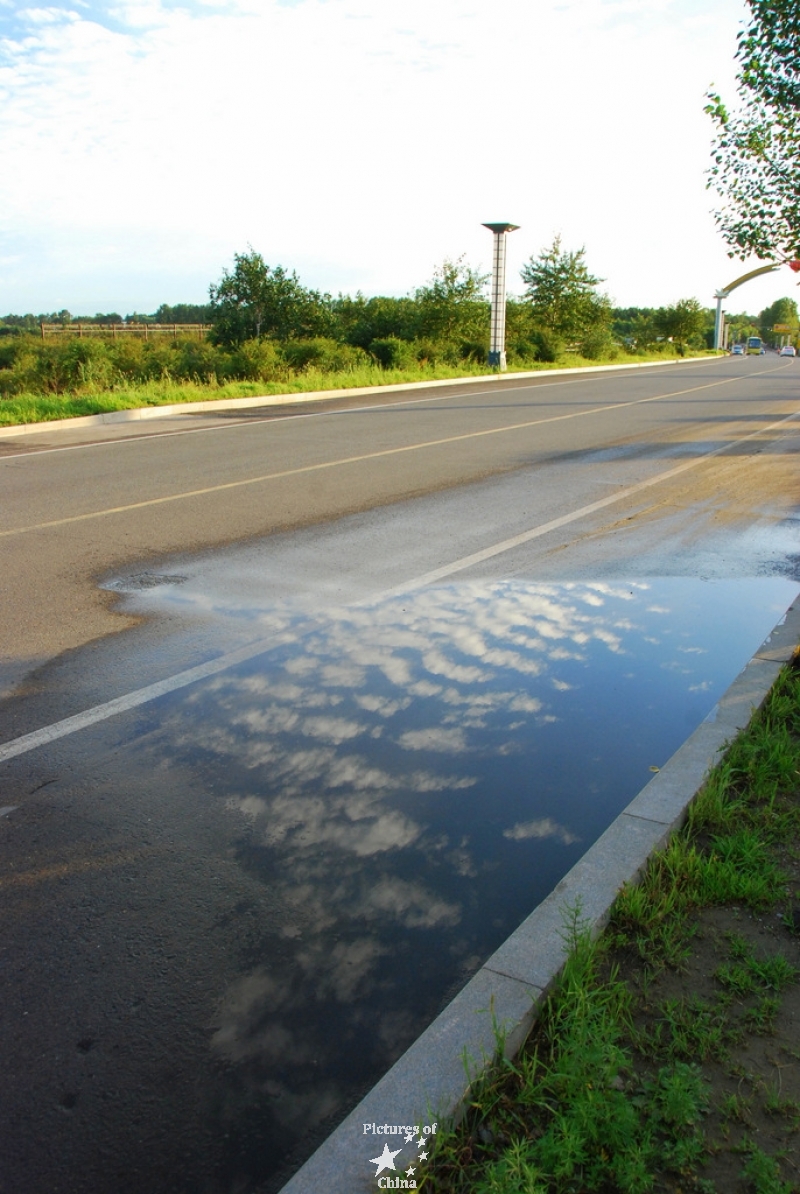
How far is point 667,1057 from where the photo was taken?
95.2 inches

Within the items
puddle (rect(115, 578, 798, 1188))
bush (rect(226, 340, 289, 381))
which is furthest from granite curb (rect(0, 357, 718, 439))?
puddle (rect(115, 578, 798, 1188))

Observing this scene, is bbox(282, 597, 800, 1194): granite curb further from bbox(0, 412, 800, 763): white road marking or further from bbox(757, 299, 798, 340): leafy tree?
bbox(757, 299, 798, 340): leafy tree

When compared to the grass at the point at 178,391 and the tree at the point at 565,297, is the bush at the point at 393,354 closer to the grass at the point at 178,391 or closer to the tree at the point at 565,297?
the grass at the point at 178,391

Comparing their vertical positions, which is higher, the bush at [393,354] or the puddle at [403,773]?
the bush at [393,354]

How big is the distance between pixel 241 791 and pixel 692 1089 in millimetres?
2124

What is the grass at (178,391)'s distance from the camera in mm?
18312

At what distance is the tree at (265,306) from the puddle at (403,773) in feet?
133

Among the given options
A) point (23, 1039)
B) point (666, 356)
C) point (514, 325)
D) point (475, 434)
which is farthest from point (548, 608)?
point (666, 356)

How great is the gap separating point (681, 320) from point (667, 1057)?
81016mm

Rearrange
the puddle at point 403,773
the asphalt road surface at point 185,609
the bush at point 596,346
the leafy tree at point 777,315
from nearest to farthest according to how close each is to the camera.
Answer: the asphalt road surface at point 185,609 → the puddle at point 403,773 → the bush at point 596,346 → the leafy tree at point 777,315

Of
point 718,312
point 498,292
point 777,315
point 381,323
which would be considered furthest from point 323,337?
point 777,315

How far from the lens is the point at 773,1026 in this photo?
2531 mm

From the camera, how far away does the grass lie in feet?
60.1

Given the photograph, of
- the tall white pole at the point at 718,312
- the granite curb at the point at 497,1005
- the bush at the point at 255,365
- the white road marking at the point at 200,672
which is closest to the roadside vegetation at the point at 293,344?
the bush at the point at 255,365
